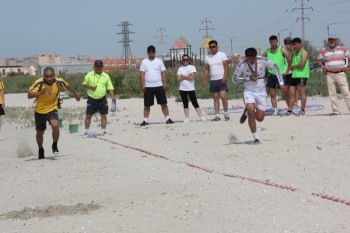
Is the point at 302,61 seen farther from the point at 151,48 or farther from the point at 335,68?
the point at 151,48

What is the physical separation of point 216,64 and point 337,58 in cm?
293

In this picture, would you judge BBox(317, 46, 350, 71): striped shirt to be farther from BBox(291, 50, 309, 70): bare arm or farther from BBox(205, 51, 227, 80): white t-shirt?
BBox(205, 51, 227, 80): white t-shirt

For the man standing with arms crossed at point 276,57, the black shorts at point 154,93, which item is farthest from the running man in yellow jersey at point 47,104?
the man standing with arms crossed at point 276,57

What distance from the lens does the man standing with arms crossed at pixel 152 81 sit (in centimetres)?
1526

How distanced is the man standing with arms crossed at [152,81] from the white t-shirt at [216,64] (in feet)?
3.89

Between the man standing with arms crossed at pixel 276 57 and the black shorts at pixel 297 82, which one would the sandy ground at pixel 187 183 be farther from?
the man standing with arms crossed at pixel 276 57

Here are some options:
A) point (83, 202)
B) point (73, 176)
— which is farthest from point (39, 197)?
point (73, 176)

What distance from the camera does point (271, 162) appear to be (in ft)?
28.3

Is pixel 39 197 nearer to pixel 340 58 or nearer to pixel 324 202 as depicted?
pixel 324 202

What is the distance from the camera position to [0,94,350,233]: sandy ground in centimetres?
580

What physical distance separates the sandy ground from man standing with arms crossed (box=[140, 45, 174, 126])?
7.86ft

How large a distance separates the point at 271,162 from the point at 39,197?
10.9 ft

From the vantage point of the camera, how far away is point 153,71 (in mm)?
15250

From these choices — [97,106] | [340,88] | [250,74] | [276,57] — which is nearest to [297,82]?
[276,57]
